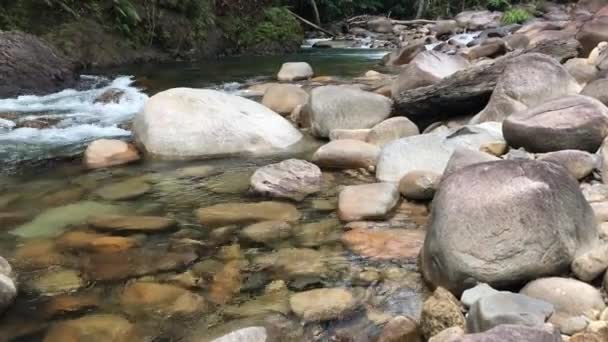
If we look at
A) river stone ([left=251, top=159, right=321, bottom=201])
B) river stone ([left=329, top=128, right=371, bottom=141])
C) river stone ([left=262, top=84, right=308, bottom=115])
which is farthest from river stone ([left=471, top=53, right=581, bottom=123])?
river stone ([left=262, top=84, right=308, bottom=115])

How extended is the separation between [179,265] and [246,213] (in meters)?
0.79

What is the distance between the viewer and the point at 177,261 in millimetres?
3260

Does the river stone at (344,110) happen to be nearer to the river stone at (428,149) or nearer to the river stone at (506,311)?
the river stone at (428,149)

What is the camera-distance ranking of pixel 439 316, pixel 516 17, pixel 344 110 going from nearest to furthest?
pixel 439 316, pixel 344 110, pixel 516 17

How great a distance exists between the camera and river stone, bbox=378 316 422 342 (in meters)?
2.50

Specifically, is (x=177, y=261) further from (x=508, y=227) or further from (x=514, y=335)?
(x=514, y=335)

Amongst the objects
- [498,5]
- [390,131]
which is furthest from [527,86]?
[498,5]

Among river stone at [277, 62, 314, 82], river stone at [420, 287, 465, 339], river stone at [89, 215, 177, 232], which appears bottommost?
river stone at [277, 62, 314, 82]

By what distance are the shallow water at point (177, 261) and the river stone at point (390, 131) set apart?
2.65ft

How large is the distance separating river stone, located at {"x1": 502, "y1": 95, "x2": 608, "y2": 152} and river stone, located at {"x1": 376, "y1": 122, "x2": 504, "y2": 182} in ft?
0.99

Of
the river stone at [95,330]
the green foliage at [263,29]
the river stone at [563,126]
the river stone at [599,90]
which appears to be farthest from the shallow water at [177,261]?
the green foliage at [263,29]

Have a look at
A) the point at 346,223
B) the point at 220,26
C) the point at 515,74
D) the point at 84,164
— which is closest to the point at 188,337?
the point at 346,223

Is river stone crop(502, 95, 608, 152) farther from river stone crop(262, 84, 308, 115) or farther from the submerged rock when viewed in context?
river stone crop(262, 84, 308, 115)

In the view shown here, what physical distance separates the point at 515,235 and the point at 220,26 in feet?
41.3
